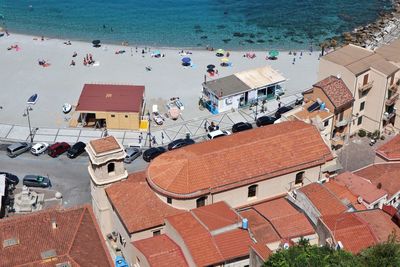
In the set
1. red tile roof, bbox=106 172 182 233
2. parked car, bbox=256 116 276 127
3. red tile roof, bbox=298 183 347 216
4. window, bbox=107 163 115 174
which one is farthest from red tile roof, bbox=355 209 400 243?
parked car, bbox=256 116 276 127

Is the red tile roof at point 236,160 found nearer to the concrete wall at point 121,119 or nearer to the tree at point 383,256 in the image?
the tree at point 383,256

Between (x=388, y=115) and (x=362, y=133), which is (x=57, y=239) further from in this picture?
(x=388, y=115)

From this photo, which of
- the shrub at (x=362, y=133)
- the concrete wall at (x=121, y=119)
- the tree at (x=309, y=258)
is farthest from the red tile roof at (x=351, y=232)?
the concrete wall at (x=121, y=119)

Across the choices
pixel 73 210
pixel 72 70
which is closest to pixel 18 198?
pixel 73 210

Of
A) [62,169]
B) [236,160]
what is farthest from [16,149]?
[236,160]

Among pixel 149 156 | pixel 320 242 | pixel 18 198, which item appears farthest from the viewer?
pixel 149 156

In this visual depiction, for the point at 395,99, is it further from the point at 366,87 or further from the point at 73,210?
the point at 73,210

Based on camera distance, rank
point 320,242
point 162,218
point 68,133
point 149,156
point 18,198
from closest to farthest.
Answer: point 320,242 < point 162,218 < point 18,198 < point 149,156 < point 68,133
